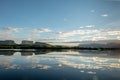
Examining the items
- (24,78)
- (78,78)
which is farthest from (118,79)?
(24,78)

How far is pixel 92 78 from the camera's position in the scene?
56.4 ft

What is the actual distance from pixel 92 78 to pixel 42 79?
470cm

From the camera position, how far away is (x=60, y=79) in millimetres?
16672

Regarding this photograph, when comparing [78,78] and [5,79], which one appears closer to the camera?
[5,79]

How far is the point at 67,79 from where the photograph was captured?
1673 centimetres

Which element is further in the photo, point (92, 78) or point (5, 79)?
point (92, 78)

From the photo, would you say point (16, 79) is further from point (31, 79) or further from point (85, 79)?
point (85, 79)

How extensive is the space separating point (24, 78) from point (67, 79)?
3.95 metres

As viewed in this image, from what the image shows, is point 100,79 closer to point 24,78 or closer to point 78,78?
point 78,78

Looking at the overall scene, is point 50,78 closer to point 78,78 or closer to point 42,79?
point 42,79

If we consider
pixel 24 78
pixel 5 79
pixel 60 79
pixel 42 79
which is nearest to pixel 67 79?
pixel 60 79

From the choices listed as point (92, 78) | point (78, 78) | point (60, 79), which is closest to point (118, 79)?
point (92, 78)

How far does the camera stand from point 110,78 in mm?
16906

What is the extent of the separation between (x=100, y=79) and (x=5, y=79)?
846 centimetres
